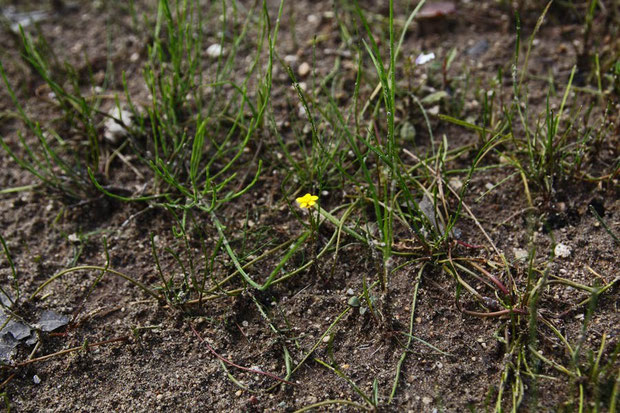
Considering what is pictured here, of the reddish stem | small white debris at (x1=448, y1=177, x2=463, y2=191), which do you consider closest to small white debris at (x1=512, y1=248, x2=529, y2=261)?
small white debris at (x1=448, y1=177, x2=463, y2=191)

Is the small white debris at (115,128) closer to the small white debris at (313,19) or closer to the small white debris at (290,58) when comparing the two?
the small white debris at (290,58)

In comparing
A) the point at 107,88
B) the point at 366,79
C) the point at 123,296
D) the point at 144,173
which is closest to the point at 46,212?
the point at 144,173

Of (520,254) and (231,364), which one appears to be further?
(520,254)

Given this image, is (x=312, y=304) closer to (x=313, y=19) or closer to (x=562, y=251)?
(x=562, y=251)

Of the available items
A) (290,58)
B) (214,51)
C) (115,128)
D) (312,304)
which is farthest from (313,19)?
(312,304)

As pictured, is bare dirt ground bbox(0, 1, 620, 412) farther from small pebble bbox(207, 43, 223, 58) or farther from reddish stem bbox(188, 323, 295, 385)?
small pebble bbox(207, 43, 223, 58)

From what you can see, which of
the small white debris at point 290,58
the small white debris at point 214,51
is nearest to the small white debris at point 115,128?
the small white debris at point 214,51

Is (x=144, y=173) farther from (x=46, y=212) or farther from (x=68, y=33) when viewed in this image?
(x=68, y=33)
